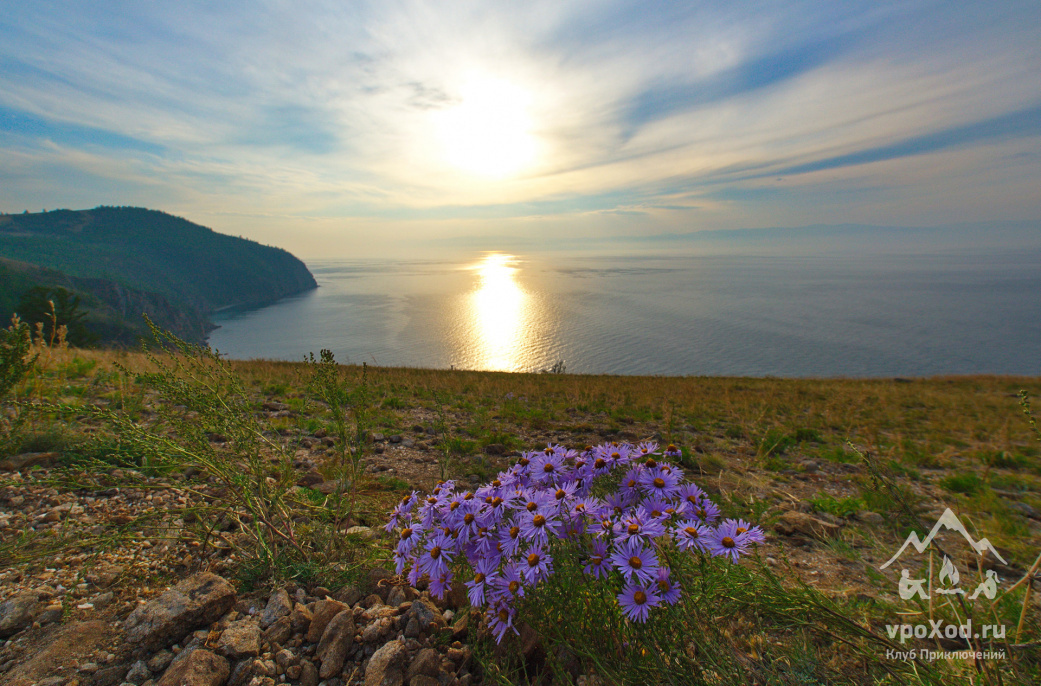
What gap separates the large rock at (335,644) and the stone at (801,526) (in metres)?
3.62

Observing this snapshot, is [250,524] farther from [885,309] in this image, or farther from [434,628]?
[885,309]

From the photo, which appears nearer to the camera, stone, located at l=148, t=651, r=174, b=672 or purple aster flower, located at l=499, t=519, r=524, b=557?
purple aster flower, located at l=499, t=519, r=524, b=557

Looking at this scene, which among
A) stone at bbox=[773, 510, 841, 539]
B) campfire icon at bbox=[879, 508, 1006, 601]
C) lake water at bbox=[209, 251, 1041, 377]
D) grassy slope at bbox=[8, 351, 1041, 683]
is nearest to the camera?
campfire icon at bbox=[879, 508, 1006, 601]

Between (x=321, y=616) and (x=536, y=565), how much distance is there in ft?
4.45

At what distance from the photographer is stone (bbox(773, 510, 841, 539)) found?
3666mm

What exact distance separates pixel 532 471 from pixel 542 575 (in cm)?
63

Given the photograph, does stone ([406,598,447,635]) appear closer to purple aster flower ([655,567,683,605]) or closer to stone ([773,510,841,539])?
purple aster flower ([655,567,683,605])

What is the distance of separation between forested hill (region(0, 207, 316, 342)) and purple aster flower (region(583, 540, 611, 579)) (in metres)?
117

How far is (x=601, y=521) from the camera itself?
1699 millimetres

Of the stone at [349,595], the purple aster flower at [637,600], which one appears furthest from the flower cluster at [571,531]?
the stone at [349,595]

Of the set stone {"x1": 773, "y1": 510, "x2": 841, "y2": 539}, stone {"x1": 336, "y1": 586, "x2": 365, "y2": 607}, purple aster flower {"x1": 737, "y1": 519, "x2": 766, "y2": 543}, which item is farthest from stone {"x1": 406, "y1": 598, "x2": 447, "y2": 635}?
stone {"x1": 773, "y1": 510, "x2": 841, "y2": 539}

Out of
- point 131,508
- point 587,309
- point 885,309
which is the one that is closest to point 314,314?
point 587,309

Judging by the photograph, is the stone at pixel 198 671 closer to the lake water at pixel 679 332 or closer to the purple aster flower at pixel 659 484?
the purple aster flower at pixel 659 484

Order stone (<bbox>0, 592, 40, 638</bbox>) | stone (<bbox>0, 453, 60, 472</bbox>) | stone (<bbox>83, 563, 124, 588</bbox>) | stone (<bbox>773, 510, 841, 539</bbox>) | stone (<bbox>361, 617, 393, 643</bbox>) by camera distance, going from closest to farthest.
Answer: stone (<bbox>0, 592, 40, 638</bbox>)
stone (<bbox>361, 617, 393, 643</bbox>)
stone (<bbox>83, 563, 124, 588</bbox>)
stone (<bbox>0, 453, 60, 472</bbox>)
stone (<bbox>773, 510, 841, 539</bbox>)
